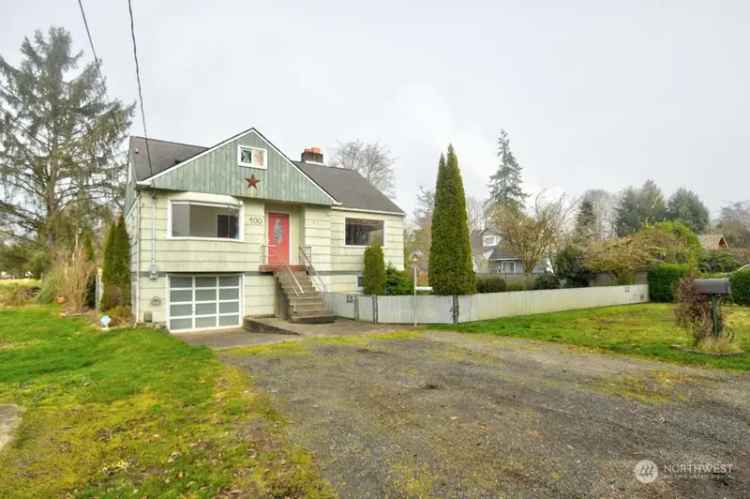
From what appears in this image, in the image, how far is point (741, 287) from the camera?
55.2 feet

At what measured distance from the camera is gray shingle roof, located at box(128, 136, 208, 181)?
12.6 m

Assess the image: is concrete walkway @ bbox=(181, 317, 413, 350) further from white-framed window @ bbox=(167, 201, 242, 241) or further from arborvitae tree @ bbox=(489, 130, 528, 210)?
arborvitae tree @ bbox=(489, 130, 528, 210)

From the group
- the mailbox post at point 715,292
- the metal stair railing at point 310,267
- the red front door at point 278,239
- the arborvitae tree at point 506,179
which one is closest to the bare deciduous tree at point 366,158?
the arborvitae tree at point 506,179

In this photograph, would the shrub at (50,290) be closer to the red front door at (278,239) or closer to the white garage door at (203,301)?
the white garage door at (203,301)

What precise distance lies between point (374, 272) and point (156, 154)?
→ 904 cm

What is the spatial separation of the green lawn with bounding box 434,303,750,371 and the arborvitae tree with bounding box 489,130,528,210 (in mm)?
31272

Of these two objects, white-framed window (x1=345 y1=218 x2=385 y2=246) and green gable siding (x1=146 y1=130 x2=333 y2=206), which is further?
white-framed window (x1=345 y1=218 x2=385 y2=246)

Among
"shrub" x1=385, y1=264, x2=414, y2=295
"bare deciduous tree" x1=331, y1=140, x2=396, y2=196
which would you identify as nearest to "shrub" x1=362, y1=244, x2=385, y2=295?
"shrub" x1=385, y1=264, x2=414, y2=295

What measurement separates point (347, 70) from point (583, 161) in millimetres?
23467

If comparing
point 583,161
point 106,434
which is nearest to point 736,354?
point 106,434

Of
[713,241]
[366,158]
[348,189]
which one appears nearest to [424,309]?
[348,189]

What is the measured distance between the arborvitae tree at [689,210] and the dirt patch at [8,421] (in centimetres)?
4419

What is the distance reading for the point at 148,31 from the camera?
652 centimetres

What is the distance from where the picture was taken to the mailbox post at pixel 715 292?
727cm
